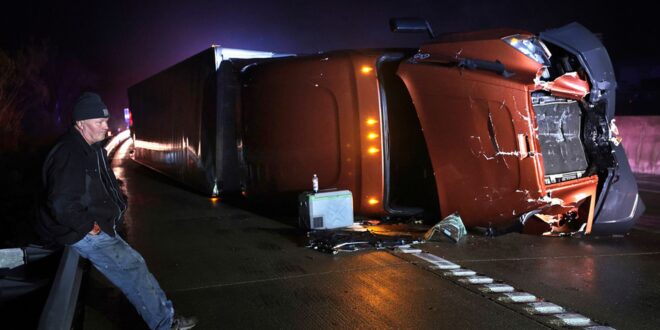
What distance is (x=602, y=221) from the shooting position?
5.79 m

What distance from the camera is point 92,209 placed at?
3.07m

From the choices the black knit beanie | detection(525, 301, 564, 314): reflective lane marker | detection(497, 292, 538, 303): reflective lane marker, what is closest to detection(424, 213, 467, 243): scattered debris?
detection(497, 292, 538, 303): reflective lane marker

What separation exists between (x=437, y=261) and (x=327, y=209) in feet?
5.75

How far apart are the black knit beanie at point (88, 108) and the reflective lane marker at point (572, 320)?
332cm

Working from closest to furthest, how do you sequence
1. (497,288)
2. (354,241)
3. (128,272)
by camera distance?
1. (128,272)
2. (497,288)
3. (354,241)

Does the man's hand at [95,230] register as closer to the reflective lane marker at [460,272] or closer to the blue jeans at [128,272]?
the blue jeans at [128,272]

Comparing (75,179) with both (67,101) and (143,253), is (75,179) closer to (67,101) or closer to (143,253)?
(143,253)

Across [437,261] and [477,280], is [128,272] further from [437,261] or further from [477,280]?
[437,261]

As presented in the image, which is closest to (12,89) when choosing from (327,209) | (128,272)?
(327,209)

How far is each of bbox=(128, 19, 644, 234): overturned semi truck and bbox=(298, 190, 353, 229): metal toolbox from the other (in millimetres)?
313

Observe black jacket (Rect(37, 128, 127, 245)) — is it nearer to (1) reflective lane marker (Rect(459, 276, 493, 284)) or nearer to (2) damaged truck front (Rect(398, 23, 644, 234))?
(1) reflective lane marker (Rect(459, 276, 493, 284))

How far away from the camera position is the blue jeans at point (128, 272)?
3.17 meters

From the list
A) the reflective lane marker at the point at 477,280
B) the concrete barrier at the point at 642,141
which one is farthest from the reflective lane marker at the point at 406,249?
the concrete barrier at the point at 642,141

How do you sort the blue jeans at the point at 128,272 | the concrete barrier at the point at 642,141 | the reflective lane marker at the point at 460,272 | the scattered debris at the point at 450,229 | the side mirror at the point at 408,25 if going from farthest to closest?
the concrete barrier at the point at 642,141 → the side mirror at the point at 408,25 → the scattered debris at the point at 450,229 → the reflective lane marker at the point at 460,272 → the blue jeans at the point at 128,272
